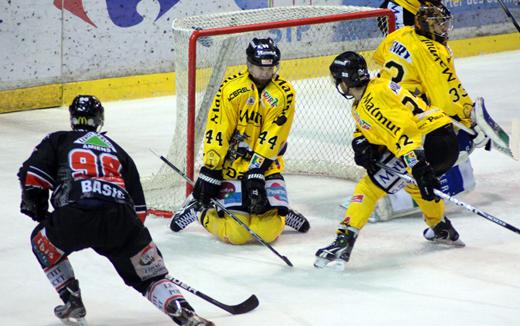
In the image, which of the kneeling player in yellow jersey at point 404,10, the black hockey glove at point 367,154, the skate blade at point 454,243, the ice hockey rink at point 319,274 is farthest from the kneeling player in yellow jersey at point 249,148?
the kneeling player in yellow jersey at point 404,10

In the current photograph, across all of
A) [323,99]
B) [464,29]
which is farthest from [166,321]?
[464,29]

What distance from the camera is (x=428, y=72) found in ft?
18.4

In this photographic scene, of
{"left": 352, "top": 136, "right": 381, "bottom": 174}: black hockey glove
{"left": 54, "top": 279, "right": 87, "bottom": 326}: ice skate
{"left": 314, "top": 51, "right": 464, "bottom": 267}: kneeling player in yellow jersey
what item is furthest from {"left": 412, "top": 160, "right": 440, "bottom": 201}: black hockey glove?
{"left": 54, "top": 279, "right": 87, "bottom": 326}: ice skate

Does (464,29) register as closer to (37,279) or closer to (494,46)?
(494,46)

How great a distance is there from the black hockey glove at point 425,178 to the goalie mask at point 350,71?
455 millimetres

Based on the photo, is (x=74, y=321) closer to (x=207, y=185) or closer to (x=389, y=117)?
(x=207, y=185)

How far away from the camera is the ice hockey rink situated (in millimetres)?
4430

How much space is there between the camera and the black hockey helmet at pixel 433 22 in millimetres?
5621

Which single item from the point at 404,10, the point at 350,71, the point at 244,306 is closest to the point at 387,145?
the point at 350,71

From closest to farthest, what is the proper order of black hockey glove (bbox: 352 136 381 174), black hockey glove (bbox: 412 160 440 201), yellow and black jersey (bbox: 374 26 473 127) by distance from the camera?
1. black hockey glove (bbox: 412 160 440 201)
2. black hockey glove (bbox: 352 136 381 174)
3. yellow and black jersey (bbox: 374 26 473 127)

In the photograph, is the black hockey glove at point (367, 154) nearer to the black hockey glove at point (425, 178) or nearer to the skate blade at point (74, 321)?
the black hockey glove at point (425, 178)

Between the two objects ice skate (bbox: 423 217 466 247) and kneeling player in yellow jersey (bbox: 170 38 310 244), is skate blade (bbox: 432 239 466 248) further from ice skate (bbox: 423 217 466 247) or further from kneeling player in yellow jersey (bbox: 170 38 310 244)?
kneeling player in yellow jersey (bbox: 170 38 310 244)

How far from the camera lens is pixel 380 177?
4977mm

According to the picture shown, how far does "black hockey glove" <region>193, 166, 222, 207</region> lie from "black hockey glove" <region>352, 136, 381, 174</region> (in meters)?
0.70
